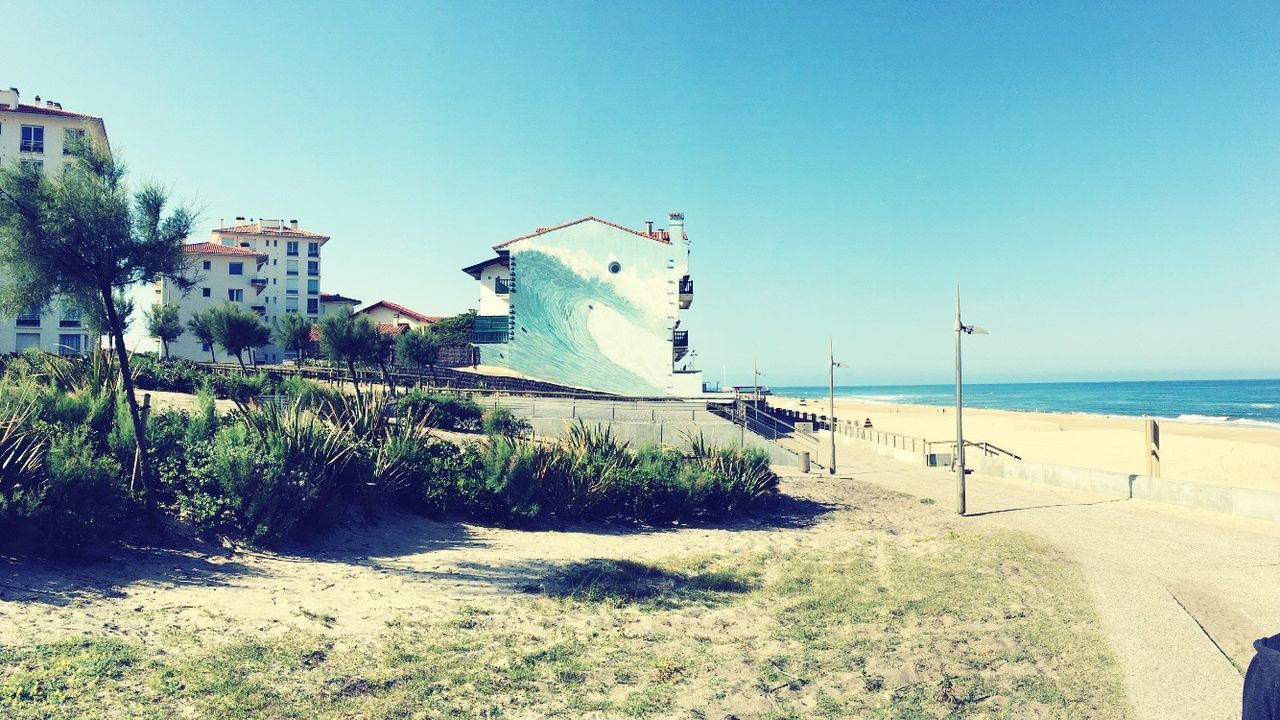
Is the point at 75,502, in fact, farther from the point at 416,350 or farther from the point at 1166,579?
the point at 416,350

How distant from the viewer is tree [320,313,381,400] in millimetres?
39406

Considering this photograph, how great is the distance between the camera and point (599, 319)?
46.2 metres

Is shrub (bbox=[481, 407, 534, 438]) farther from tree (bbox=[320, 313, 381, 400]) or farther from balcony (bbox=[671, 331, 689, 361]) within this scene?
balcony (bbox=[671, 331, 689, 361])

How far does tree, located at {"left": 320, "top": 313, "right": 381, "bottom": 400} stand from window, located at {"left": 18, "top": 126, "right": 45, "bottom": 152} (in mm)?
26792

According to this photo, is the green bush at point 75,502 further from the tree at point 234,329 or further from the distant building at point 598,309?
the tree at point 234,329

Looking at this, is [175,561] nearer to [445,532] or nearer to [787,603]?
[445,532]

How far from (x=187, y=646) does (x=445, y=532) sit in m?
6.28

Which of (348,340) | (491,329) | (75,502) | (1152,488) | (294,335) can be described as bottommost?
(1152,488)

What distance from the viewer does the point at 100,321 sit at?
10570 mm

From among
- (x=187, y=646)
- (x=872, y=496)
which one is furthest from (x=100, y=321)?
(x=872, y=496)

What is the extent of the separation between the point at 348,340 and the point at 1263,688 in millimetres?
41417

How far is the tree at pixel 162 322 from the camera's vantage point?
47969 mm

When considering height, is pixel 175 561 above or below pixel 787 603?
above

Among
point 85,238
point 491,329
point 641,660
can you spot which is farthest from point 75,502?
point 491,329
